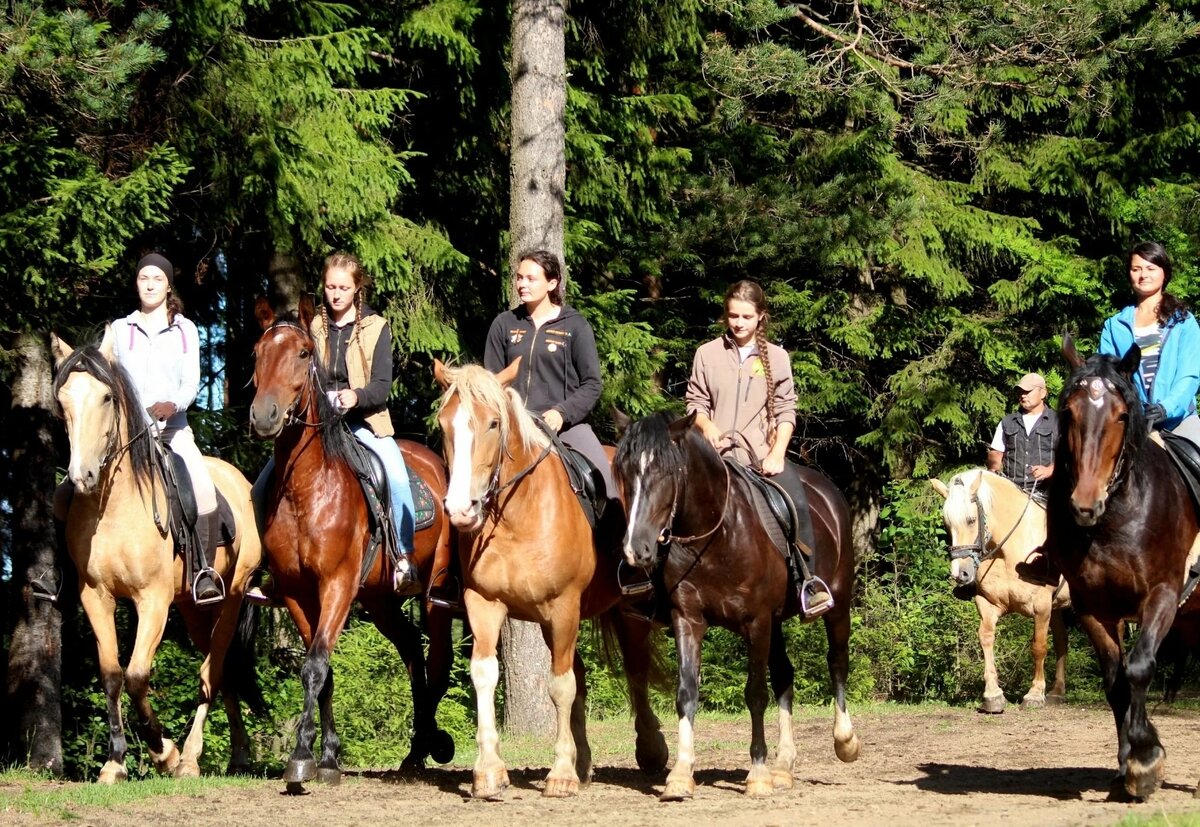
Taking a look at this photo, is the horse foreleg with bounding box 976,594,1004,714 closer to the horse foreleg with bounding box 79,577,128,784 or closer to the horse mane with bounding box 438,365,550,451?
the horse mane with bounding box 438,365,550,451

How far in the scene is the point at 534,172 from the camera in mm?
15047

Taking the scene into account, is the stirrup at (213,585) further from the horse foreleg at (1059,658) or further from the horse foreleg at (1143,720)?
the horse foreleg at (1059,658)

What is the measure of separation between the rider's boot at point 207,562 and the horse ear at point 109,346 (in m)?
1.27

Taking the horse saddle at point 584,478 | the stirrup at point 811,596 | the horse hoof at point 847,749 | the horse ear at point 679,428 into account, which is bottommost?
the horse hoof at point 847,749

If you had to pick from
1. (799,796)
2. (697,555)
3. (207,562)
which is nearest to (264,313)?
(207,562)

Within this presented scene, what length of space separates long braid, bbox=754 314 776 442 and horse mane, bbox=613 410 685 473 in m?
1.21

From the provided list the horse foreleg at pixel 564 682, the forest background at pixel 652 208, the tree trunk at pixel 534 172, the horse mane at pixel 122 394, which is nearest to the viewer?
the horse foreleg at pixel 564 682

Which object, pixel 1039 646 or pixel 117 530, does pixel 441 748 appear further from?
pixel 1039 646

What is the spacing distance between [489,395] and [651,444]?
0.98 metres

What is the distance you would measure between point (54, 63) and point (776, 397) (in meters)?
6.03

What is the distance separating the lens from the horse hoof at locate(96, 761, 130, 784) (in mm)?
9945

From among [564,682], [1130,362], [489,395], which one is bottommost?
[564,682]

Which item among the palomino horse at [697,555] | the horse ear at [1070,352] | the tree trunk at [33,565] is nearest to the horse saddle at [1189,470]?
the horse ear at [1070,352]

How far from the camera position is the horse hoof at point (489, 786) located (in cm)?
898
